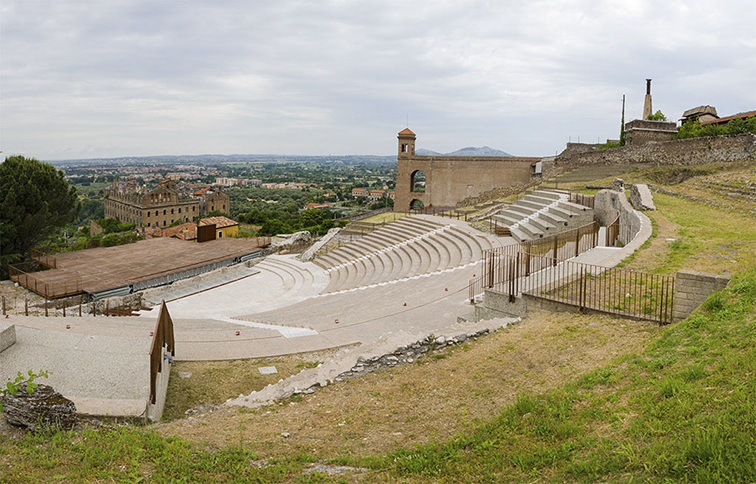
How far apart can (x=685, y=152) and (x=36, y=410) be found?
108 ft

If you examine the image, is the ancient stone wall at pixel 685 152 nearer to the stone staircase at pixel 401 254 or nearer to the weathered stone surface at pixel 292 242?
the stone staircase at pixel 401 254

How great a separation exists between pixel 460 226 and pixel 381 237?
4947 mm

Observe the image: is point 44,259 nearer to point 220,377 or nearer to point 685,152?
point 220,377

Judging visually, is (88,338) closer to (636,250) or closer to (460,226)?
(636,250)

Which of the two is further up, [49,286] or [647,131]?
[647,131]

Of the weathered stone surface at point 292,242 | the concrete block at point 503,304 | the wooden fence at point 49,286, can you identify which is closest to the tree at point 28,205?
the wooden fence at point 49,286

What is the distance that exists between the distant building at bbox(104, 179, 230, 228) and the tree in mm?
49198

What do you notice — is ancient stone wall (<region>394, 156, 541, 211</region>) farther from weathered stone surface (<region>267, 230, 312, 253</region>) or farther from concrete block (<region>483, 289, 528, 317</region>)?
concrete block (<region>483, 289, 528, 317</region>)

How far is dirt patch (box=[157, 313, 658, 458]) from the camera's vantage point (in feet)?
16.9

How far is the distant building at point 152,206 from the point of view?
73.4m

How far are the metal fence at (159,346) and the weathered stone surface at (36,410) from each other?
121 centimetres

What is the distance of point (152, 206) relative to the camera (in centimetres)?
7394

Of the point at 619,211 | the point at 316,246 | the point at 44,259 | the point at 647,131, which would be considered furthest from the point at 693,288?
the point at 647,131

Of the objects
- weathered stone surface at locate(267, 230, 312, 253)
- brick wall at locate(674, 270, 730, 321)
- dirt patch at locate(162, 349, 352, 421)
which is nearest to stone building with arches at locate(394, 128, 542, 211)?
weathered stone surface at locate(267, 230, 312, 253)
